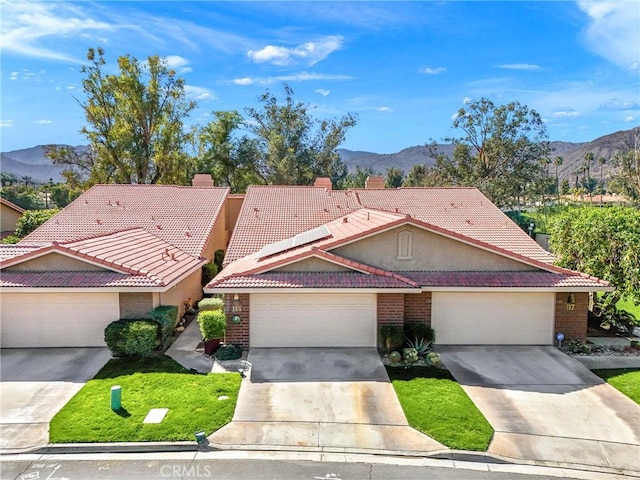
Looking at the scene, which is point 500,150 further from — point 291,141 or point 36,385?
point 36,385

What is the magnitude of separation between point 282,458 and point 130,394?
4802 millimetres

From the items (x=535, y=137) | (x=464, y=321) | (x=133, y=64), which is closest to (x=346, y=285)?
(x=464, y=321)

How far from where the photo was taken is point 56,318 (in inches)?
567

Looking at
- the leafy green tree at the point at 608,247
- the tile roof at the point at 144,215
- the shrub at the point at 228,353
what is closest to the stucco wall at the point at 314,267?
the shrub at the point at 228,353

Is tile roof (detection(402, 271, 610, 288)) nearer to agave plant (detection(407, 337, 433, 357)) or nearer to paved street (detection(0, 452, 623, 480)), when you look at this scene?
agave plant (detection(407, 337, 433, 357))

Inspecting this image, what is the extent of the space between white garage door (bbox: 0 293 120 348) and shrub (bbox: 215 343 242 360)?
3.83 metres

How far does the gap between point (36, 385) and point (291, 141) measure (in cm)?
3911

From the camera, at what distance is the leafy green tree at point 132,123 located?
3984 cm

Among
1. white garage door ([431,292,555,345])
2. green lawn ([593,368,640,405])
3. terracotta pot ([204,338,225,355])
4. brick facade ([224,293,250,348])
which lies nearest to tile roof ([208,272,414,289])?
brick facade ([224,293,250,348])

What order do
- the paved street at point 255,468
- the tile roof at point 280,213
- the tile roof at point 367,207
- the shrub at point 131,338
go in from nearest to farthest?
1. the paved street at point 255,468
2. the shrub at point 131,338
3. the tile roof at point 367,207
4. the tile roof at point 280,213

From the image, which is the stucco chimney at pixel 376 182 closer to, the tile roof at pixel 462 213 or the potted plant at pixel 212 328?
the tile roof at pixel 462 213

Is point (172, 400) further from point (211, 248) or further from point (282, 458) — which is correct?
point (211, 248)

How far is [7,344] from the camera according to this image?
47.5ft

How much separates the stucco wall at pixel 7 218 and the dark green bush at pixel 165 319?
1082 inches
